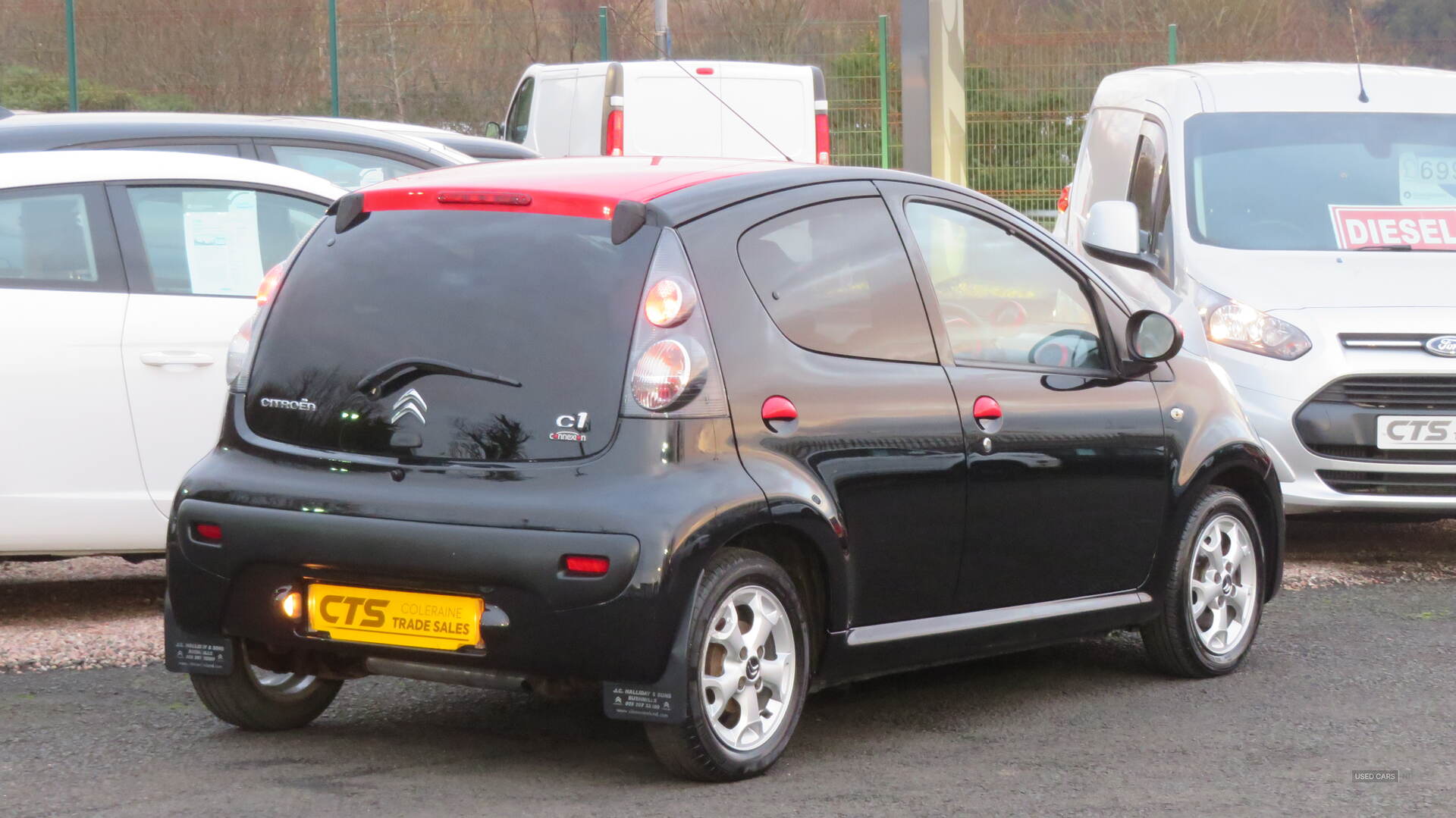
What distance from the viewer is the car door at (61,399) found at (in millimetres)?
6609

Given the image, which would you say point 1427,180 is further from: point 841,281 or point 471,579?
point 471,579

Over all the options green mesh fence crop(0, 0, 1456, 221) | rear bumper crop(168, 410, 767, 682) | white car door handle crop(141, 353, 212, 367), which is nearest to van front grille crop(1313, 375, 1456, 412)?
rear bumper crop(168, 410, 767, 682)

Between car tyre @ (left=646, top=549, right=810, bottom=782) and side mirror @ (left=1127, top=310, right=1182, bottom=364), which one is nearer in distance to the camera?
car tyre @ (left=646, top=549, right=810, bottom=782)

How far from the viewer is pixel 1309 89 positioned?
10.0m

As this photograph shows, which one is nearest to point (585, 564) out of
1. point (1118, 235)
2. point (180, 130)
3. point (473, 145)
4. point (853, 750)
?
point (853, 750)

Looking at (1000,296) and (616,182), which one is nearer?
(616,182)

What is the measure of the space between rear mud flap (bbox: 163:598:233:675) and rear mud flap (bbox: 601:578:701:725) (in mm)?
1046

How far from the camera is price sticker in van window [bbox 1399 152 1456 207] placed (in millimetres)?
9594

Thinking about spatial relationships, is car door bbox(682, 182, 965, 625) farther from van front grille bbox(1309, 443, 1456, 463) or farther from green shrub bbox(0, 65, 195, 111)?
green shrub bbox(0, 65, 195, 111)

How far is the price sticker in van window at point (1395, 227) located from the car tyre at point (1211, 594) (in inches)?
123

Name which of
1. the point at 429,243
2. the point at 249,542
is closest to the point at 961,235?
the point at 429,243

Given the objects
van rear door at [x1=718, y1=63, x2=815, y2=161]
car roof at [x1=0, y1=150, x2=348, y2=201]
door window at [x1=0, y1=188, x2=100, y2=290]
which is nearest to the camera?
door window at [x1=0, y1=188, x2=100, y2=290]

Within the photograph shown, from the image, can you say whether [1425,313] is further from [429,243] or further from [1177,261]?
[429,243]

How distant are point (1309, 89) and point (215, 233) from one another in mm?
5582
